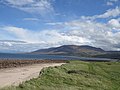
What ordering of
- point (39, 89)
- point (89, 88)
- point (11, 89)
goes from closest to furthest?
point (11, 89) → point (39, 89) → point (89, 88)

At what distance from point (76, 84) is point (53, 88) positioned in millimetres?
6068

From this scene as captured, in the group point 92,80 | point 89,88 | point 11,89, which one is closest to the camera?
point 11,89

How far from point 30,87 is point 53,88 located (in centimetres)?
283

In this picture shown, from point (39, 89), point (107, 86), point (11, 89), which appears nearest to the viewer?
point (11, 89)

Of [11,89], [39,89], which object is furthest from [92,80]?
[11,89]

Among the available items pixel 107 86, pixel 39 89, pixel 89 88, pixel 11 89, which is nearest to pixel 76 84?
pixel 89 88

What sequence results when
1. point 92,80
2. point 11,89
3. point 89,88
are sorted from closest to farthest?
point 11,89
point 89,88
point 92,80

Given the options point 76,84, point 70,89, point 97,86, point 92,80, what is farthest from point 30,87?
point 92,80

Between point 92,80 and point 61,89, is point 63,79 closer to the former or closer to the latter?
point 92,80

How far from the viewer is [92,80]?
37.8 metres

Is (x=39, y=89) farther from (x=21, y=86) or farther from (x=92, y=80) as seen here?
(x=92, y=80)

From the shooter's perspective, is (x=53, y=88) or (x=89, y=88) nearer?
(x=53, y=88)

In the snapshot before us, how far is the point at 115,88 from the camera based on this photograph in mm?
34281

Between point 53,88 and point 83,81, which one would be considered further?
point 83,81
